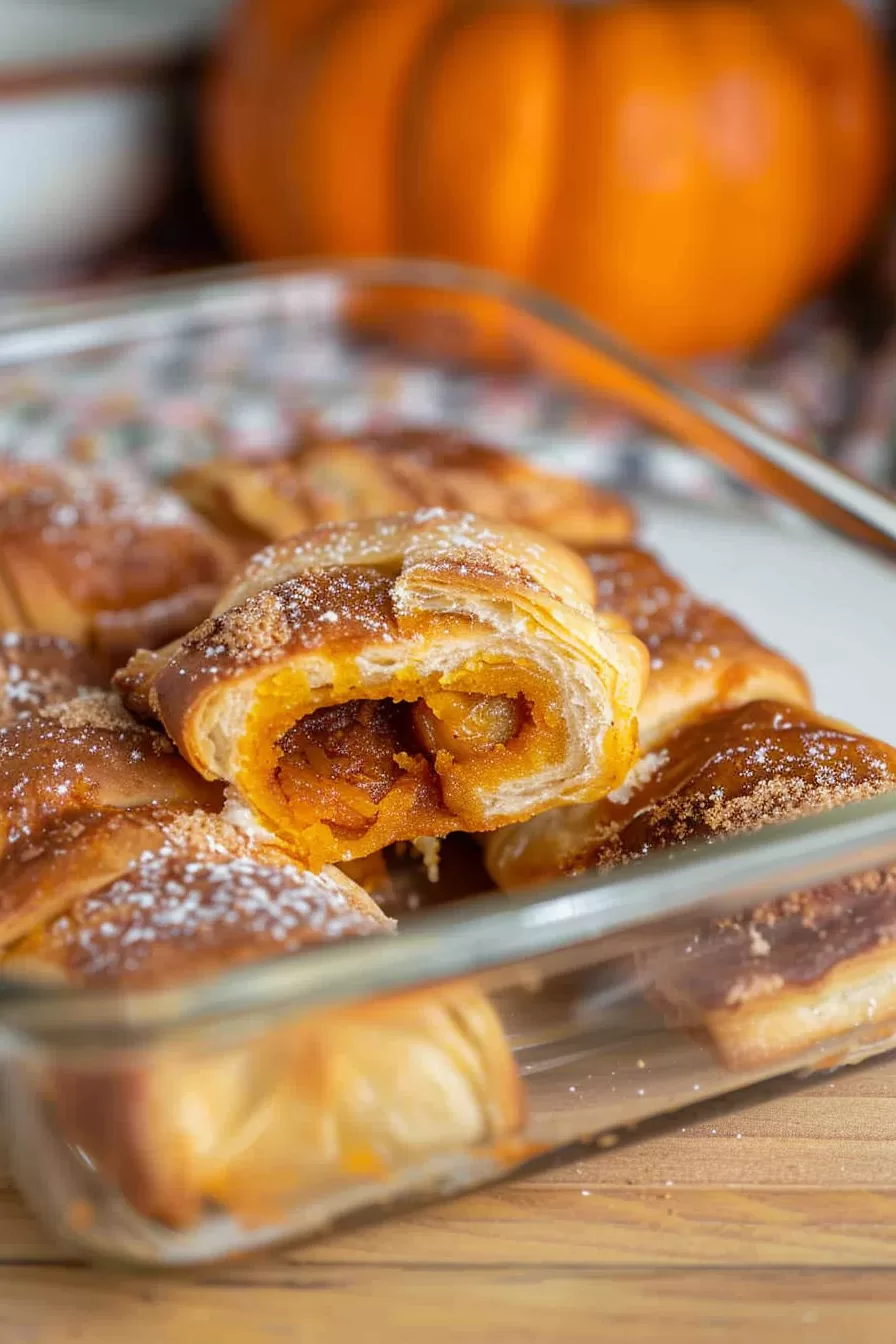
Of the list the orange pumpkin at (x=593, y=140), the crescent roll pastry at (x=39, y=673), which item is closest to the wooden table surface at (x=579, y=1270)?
the crescent roll pastry at (x=39, y=673)

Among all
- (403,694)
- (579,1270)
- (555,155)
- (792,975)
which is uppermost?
(555,155)

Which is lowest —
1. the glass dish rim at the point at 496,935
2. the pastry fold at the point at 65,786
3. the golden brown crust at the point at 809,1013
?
the golden brown crust at the point at 809,1013

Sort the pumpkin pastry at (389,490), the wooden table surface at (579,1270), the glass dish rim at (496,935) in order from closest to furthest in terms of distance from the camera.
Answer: the glass dish rim at (496,935) < the wooden table surface at (579,1270) < the pumpkin pastry at (389,490)

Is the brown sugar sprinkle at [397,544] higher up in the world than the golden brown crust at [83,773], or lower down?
higher up

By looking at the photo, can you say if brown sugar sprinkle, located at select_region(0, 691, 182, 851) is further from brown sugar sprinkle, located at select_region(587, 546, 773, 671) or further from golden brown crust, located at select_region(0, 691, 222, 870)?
brown sugar sprinkle, located at select_region(587, 546, 773, 671)

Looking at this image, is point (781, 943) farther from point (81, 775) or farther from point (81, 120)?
point (81, 120)

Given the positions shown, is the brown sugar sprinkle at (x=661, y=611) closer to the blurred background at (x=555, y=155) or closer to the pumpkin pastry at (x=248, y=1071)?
the pumpkin pastry at (x=248, y=1071)

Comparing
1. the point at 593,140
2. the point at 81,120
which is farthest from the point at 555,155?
the point at 81,120
